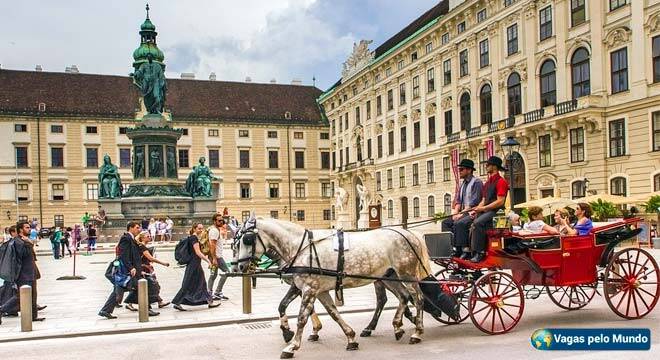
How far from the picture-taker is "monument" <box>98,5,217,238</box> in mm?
32281

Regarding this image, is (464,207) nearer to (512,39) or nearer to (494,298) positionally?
(494,298)

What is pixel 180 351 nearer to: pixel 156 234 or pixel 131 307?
pixel 131 307

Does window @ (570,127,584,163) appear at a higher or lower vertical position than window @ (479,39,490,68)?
lower

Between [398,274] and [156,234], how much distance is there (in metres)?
23.7

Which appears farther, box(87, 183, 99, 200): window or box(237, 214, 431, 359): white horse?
box(87, 183, 99, 200): window

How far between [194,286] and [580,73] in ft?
86.8

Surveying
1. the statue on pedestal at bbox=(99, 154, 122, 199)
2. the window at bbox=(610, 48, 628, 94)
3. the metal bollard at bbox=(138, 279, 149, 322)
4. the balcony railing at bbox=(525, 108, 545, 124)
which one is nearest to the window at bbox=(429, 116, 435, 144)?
the balcony railing at bbox=(525, 108, 545, 124)

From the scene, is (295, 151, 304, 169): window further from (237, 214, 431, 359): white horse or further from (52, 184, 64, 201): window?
A: (237, 214, 431, 359): white horse

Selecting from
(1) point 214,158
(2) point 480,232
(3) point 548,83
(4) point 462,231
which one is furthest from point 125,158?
(2) point 480,232

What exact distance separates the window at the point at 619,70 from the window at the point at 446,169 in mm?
15640

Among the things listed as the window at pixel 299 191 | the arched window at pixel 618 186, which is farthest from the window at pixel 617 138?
the window at pixel 299 191

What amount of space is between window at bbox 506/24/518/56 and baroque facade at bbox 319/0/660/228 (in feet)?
0.20

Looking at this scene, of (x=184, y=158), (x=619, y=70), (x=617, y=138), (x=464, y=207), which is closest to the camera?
(x=464, y=207)

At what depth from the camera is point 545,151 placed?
116 ft
